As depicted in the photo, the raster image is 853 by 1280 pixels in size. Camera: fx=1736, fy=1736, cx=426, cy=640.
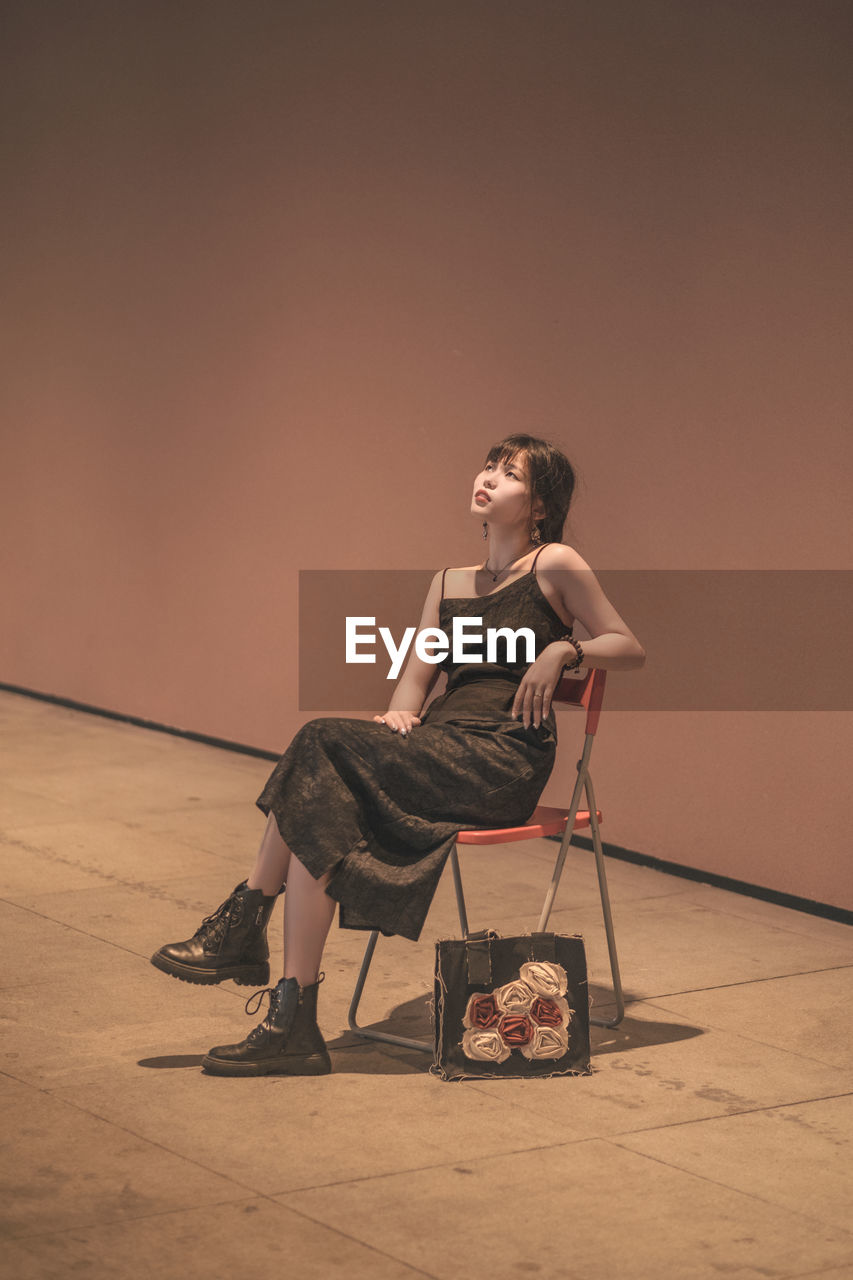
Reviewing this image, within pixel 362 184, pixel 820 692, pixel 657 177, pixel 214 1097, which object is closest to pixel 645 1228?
pixel 214 1097

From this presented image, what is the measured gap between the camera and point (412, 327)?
226 inches

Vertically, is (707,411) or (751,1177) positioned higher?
(707,411)

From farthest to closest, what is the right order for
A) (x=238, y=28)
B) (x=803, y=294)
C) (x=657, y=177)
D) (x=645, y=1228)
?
(x=238, y=28) < (x=657, y=177) < (x=803, y=294) < (x=645, y=1228)

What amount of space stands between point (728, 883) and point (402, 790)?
1.76 m

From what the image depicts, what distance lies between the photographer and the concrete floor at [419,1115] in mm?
2502

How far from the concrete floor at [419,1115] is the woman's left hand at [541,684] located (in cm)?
68

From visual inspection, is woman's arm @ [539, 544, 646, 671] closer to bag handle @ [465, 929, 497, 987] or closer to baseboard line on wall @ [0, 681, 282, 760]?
bag handle @ [465, 929, 497, 987]

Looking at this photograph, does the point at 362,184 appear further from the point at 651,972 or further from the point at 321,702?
the point at 651,972

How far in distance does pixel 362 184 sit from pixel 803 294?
1.97m

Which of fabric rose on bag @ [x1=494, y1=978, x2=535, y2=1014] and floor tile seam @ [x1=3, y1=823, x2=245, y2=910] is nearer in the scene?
fabric rose on bag @ [x1=494, y1=978, x2=535, y2=1014]

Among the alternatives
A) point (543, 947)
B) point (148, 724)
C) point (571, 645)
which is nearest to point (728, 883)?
point (571, 645)

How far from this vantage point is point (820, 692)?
4492 millimetres

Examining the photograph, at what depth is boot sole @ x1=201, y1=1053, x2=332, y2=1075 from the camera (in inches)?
126

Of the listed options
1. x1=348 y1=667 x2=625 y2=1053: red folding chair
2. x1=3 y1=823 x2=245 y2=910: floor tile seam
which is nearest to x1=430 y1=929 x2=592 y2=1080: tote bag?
x1=348 y1=667 x2=625 y2=1053: red folding chair
